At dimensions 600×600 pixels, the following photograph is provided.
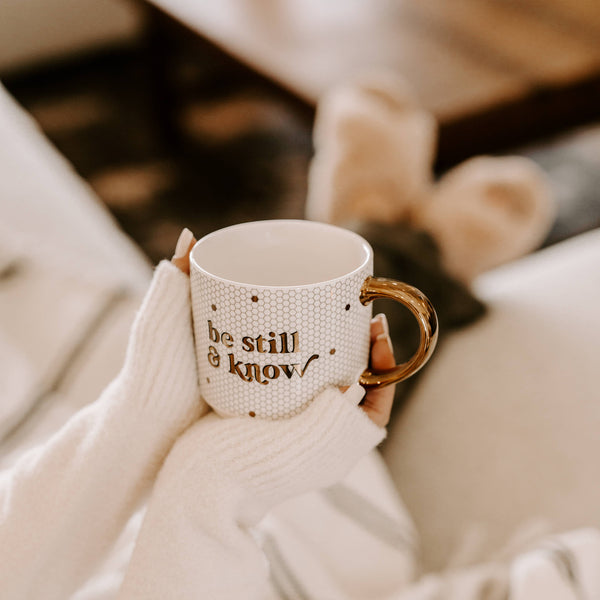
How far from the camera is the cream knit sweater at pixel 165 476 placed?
40 cm

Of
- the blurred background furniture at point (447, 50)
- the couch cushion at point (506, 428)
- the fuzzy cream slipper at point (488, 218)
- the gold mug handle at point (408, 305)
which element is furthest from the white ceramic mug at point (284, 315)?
the blurred background furniture at point (447, 50)

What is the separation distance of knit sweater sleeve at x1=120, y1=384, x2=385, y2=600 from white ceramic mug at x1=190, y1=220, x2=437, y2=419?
0.04 ft

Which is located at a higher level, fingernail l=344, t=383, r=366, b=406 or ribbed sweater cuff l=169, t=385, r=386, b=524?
fingernail l=344, t=383, r=366, b=406

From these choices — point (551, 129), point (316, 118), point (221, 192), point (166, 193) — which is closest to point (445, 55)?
point (551, 129)

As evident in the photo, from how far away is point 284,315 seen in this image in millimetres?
365

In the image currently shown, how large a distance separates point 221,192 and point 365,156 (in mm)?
1076

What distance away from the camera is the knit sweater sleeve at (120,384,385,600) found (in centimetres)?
40

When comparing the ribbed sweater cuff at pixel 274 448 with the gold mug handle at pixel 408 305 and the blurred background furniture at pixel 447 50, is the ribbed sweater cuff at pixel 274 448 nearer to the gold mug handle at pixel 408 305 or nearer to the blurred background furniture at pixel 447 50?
the gold mug handle at pixel 408 305

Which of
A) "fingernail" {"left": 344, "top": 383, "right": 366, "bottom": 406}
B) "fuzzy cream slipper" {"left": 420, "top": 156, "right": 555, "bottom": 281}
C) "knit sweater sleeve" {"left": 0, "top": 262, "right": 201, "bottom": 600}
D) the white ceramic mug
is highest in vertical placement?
the white ceramic mug

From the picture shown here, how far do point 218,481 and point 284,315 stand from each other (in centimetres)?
12

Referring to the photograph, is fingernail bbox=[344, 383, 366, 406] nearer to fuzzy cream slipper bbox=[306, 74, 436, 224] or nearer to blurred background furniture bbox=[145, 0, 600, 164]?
fuzzy cream slipper bbox=[306, 74, 436, 224]

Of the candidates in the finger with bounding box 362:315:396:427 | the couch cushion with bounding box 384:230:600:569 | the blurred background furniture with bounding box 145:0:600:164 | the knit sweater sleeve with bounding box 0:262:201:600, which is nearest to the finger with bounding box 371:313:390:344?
the finger with bounding box 362:315:396:427

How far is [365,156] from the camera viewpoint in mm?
1025

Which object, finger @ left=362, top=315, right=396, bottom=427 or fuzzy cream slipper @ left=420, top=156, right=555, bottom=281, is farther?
fuzzy cream slipper @ left=420, top=156, right=555, bottom=281
